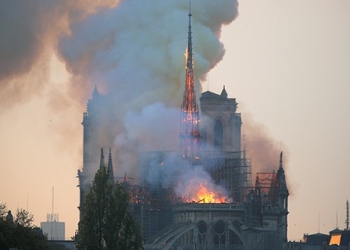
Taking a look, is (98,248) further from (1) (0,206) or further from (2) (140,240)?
(1) (0,206)

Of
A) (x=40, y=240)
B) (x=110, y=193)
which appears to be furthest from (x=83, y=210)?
(x=40, y=240)

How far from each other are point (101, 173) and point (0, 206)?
72.3ft

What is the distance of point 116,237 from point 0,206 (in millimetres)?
24959

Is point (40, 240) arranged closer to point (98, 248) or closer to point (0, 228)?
point (0, 228)

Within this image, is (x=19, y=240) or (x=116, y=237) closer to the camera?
(x=116, y=237)

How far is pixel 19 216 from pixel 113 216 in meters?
23.6

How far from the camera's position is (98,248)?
162 metres

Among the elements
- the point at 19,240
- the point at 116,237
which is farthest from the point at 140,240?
the point at 19,240

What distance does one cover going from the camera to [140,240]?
163500 millimetres

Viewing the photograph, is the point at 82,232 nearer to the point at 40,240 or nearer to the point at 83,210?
the point at 83,210

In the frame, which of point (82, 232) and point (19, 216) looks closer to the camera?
point (82, 232)

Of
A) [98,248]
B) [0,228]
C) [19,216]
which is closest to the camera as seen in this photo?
[98,248]

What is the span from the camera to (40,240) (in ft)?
604

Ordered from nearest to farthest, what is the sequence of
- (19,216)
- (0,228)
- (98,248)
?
(98,248) → (0,228) → (19,216)
